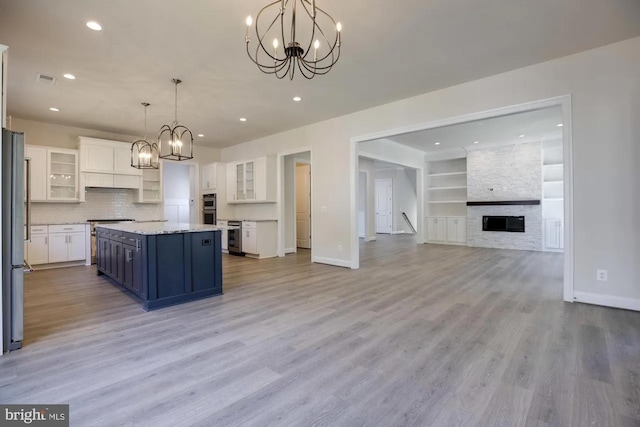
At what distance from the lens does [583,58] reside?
3541 mm

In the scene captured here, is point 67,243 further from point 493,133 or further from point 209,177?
point 493,133

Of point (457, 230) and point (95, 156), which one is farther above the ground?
point (95, 156)

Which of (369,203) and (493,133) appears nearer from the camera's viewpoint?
(493,133)

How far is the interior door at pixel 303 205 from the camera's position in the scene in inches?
355

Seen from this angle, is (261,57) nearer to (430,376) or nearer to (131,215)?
(430,376)

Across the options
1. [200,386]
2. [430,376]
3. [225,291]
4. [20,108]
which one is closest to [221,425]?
[200,386]

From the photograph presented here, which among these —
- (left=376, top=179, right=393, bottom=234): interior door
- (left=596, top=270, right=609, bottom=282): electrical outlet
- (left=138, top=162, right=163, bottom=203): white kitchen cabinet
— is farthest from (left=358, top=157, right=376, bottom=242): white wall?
(left=596, top=270, right=609, bottom=282): electrical outlet

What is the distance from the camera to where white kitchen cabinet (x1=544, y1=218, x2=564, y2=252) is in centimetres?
766

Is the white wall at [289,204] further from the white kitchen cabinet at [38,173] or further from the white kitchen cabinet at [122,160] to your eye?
the white kitchen cabinet at [38,173]

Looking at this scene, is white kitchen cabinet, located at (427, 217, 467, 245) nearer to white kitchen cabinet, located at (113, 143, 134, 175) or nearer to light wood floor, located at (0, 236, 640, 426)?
light wood floor, located at (0, 236, 640, 426)

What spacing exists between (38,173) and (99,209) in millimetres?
1325

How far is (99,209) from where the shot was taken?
7.02 meters

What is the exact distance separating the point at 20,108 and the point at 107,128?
1.49m

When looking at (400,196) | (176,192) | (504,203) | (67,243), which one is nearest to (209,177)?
(176,192)
